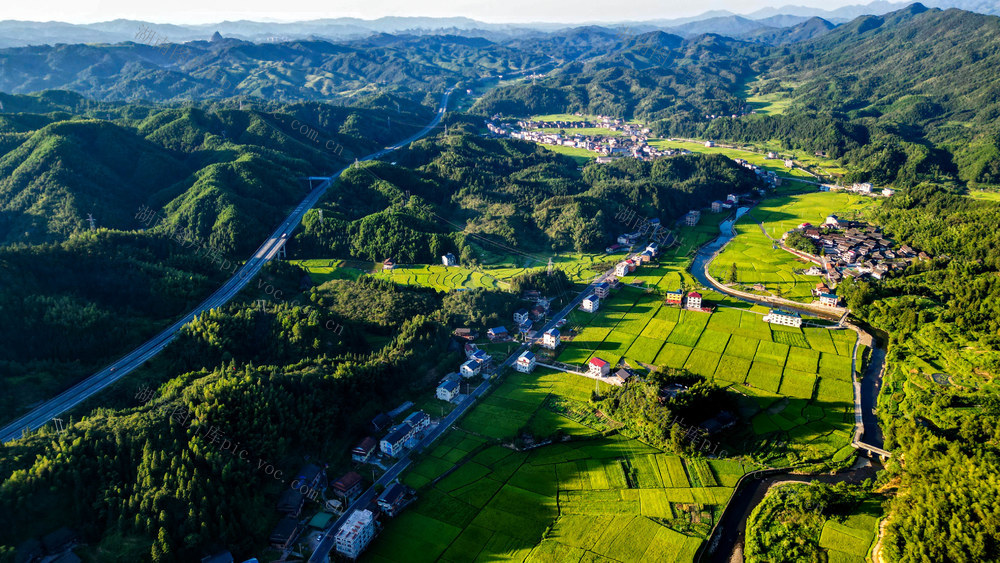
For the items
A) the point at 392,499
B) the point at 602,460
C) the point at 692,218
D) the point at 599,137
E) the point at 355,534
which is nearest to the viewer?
the point at 355,534

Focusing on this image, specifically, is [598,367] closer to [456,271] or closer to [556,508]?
[556,508]

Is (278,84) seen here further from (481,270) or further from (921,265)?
(921,265)

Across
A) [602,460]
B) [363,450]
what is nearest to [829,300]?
[602,460]

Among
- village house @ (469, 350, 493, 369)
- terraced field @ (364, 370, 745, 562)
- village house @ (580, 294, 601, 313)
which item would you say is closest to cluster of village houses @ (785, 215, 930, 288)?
village house @ (580, 294, 601, 313)

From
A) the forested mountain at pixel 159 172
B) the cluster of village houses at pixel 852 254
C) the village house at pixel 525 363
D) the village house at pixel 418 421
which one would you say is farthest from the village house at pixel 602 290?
the forested mountain at pixel 159 172

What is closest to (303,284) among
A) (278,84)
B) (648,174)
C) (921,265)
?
(921,265)

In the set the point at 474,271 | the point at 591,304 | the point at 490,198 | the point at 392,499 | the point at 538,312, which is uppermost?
the point at 490,198

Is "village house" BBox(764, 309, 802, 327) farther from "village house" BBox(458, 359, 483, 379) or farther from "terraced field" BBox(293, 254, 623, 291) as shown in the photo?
"village house" BBox(458, 359, 483, 379)
